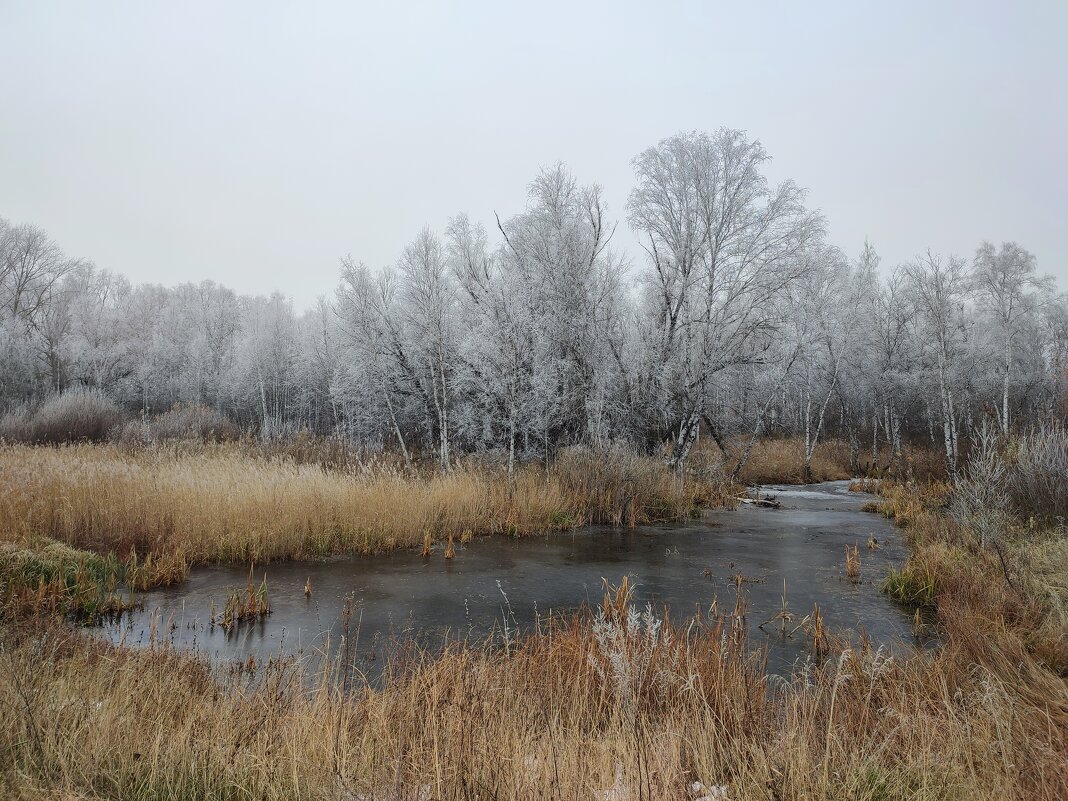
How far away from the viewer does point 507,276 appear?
791 inches

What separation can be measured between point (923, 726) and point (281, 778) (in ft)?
12.2

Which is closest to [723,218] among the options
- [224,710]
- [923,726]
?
[923,726]

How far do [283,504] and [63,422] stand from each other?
→ 53.7ft

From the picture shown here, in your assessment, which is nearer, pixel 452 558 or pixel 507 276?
pixel 452 558

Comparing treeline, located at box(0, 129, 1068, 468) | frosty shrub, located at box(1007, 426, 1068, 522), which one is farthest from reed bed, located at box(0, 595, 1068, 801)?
treeline, located at box(0, 129, 1068, 468)

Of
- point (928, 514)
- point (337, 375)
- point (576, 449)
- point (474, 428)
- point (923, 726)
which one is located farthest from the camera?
point (337, 375)

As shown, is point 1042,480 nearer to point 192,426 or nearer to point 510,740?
point 510,740

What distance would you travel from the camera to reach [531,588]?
31.8ft

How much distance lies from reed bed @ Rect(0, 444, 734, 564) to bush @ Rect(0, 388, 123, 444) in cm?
711

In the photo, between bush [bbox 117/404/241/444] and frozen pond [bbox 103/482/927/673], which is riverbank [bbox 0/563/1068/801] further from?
bush [bbox 117/404/241/444]

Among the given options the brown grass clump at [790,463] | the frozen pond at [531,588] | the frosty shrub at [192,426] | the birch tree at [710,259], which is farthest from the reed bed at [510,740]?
the brown grass clump at [790,463]

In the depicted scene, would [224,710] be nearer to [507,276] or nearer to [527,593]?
[527,593]

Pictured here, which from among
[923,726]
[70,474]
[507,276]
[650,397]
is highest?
[507,276]

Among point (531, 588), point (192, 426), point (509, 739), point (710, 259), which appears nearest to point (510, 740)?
point (509, 739)
